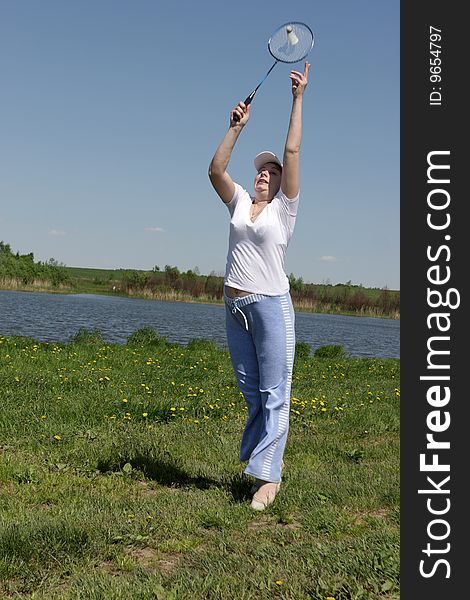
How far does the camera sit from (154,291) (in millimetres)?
67812

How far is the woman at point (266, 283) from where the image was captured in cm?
484

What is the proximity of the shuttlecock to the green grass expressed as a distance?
349 cm

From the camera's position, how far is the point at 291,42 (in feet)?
17.6

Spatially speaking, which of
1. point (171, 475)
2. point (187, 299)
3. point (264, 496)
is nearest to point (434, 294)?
point (264, 496)

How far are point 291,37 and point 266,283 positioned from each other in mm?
2020

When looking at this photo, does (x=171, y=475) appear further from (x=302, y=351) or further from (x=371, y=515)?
(x=302, y=351)

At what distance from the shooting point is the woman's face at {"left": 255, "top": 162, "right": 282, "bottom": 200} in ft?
16.7

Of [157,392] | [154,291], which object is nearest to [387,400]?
[157,392]

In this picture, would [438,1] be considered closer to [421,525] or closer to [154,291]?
[421,525]

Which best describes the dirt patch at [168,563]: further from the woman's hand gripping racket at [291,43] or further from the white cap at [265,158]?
the woman's hand gripping racket at [291,43]

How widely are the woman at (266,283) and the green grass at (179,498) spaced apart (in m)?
0.44

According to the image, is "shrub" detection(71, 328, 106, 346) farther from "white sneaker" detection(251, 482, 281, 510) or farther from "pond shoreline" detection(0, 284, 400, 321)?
"pond shoreline" detection(0, 284, 400, 321)

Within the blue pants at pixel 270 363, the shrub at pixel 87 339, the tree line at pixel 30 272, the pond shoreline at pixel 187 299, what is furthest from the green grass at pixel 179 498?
the tree line at pixel 30 272

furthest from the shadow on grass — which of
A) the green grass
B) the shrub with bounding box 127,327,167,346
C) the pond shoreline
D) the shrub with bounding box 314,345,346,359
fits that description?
the pond shoreline
